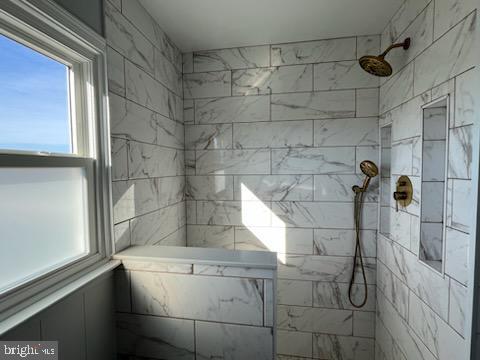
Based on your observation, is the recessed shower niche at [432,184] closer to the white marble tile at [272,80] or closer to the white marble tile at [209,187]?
the white marble tile at [272,80]

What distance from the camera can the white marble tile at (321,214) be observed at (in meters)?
2.01

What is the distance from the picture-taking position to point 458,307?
A: 3.48 ft

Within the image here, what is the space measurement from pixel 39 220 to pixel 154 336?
0.82m

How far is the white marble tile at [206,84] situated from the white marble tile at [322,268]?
5.02 feet

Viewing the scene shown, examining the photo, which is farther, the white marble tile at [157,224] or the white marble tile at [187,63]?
the white marble tile at [187,63]

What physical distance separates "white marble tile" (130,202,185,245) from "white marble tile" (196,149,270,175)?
40 centimetres

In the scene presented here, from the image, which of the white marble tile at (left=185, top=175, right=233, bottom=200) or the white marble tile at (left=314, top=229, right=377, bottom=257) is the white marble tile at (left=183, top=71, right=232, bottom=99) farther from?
the white marble tile at (left=314, top=229, right=377, bottom=257)

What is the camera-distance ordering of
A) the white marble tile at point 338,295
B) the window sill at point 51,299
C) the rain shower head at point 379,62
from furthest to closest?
the white marble tile at point 338,295 < the rain shower head at point 379,62 < the window sill at point 51,299

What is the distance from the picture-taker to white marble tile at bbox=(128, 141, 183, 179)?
4.91 feet

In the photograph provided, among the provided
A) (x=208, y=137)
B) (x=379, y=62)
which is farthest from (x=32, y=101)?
(x=379, y=62)

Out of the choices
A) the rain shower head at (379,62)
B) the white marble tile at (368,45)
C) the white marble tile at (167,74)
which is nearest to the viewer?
the rain shower head at (379,62)

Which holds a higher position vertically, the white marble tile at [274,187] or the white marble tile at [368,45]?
the white marble tile at [368,45]

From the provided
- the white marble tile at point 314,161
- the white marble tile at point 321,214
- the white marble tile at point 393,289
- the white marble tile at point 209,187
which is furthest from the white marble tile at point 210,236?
the white marble tile at point 393,289

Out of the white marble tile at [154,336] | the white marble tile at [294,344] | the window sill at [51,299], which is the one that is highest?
the window sill at [51,299]
